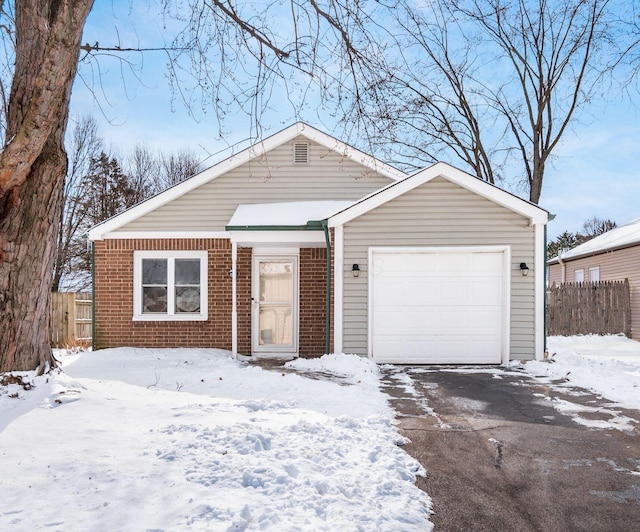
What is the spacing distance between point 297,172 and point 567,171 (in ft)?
43.2

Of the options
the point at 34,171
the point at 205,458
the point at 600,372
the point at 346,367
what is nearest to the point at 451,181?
the point at 346,367

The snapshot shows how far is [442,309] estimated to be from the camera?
9.73 metres

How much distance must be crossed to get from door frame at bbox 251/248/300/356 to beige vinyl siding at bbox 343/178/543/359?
202cm

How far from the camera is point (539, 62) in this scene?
18.7 m

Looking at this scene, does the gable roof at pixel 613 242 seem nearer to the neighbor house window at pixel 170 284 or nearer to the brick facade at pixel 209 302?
the brick facade at pixel 209 302

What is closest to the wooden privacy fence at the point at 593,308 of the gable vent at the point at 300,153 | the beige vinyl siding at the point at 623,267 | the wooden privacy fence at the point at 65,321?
the beige vinyl siding at the point at 623,267

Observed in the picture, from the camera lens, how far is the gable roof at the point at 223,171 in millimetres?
11539

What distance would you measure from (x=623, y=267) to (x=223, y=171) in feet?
47.5

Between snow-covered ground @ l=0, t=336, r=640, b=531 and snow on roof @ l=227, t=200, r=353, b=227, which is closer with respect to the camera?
snow-covered ground @ l=0, t=336, r=640, b=531

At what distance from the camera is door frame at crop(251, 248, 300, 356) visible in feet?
37.6

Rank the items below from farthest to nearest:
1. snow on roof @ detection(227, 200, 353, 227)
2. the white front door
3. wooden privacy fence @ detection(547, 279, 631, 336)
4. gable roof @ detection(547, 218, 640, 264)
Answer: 1. gable roof @ detection(547, 218, 640, 264)
2. wooden privacy fence @ detection(547, 279, 631, 336)
3. the white front door
4. snow on roof @ detection(227, 200, 353, 227)

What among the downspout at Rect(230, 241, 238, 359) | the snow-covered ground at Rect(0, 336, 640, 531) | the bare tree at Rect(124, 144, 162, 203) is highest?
the bare tree at Rect(124, 144, 162, 203)

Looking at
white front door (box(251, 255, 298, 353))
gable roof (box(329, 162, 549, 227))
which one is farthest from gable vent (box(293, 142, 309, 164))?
gable roof (box(329, 162, 549, 227))

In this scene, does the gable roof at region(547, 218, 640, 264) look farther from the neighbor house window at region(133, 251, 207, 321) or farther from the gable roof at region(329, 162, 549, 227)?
the neighbor house window at region(133, 251, 207, 321)
